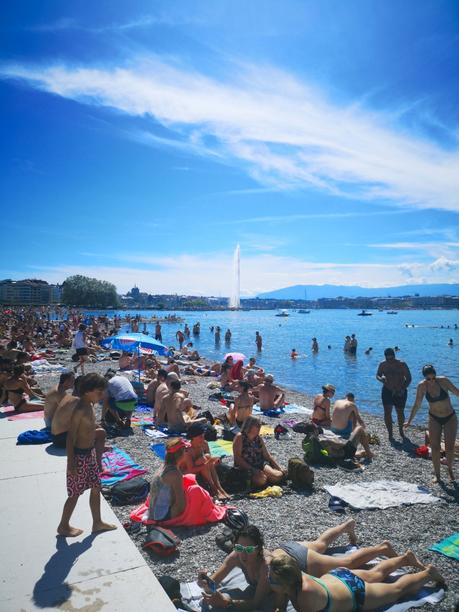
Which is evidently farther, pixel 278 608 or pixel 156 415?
pixel 156 415

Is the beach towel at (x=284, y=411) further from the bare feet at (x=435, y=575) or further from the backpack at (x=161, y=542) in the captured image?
the bare feet at (x=435, y=575)

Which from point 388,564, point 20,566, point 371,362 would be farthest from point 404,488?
point 371,362

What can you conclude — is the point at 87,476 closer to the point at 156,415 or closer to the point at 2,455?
the point at 2,455

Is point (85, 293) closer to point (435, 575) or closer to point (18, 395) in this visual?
point (18, 395)

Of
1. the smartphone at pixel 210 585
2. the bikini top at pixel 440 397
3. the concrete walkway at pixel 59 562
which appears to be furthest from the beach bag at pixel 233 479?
the bikini top at pixel 440 397

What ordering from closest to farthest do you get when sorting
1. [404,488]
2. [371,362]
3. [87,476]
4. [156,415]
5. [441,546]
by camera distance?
[87,476] → [441,546] → [404,488] → [156,415] → [371,362]

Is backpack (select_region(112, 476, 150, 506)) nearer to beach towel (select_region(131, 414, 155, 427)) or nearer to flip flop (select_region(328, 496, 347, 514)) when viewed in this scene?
flip flop (select_region(328, 496, 347, 514))

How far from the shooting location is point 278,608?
3.10 m

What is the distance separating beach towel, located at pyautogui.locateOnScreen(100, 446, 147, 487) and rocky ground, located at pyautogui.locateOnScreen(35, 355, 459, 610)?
220mm

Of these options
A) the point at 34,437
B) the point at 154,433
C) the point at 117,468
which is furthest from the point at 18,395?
the point at 117,468

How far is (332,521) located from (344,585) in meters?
2.01

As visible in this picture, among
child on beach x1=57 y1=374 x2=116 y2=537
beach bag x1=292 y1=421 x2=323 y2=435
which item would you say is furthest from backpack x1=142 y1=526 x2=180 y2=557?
beach bag x1=292 y1=421 x2=323 y2=435

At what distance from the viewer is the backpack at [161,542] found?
13.5 feet

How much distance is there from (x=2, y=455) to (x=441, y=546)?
585 cm
